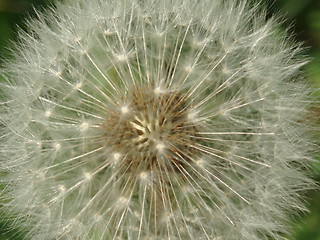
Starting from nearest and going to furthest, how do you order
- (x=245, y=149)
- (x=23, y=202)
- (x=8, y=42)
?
(x=245, y=149)
(x=23, y=202)
(x=8, y=42)

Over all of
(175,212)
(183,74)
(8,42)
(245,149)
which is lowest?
(175,212)

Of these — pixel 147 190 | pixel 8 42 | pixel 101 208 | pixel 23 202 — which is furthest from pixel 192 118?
pixel 8 42

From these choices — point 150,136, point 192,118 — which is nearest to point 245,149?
point 192,118

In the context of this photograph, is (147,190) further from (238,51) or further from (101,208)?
(238,51)

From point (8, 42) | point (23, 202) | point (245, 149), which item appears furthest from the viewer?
point (8, 42)

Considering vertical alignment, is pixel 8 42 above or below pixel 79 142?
above

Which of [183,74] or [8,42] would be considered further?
[8,42]
